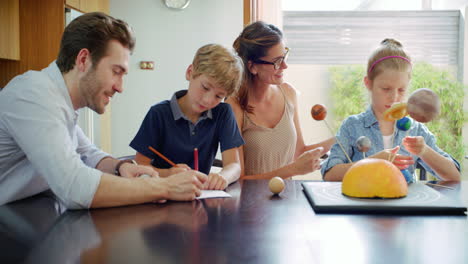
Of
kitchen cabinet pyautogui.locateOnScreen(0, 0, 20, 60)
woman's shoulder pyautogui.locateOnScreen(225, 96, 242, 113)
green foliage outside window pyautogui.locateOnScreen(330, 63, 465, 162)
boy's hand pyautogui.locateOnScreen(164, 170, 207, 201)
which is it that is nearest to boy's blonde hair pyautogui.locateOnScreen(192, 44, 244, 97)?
woman's shoulder pyautogui.locateOnScreen(225, 96, 242, 113)

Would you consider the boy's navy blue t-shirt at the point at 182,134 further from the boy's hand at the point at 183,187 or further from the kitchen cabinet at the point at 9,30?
the kitchen cabinet at the point at 9,30

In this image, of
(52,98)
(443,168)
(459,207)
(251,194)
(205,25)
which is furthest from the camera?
(205,25)

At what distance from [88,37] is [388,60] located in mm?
1118

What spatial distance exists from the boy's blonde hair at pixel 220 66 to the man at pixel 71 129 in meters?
0.34

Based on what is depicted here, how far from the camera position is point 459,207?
1.02 meters

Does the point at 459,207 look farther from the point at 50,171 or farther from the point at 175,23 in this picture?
the point at 175,23

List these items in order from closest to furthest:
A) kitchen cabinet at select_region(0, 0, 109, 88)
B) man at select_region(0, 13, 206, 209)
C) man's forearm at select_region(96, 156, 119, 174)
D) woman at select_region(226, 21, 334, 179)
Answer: man at select_region(0, 13, 206, 209) < man's forearm at select_region(96, 156, 119, 174) < woman at select_region(226, 21, 334, 179) < kitchen cabinet at select_region(0, 0, 109, 88)

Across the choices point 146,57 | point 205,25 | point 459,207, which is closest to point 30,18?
point 146,57

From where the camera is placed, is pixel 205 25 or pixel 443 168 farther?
pixel 205 25

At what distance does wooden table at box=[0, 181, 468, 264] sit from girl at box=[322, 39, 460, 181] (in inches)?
20.9

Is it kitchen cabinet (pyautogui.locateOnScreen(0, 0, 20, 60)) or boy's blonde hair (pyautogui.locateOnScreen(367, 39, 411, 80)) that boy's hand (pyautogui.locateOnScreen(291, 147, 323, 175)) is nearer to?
boy's blonde hair (pyautogui.locateOnScreen(367, 39, 411, 80))

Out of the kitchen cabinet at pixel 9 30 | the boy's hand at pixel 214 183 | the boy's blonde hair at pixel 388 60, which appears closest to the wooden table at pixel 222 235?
the boy's hand at pixel 214 183

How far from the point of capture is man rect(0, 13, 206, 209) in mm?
1067

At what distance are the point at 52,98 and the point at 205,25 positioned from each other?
11.6 ft
